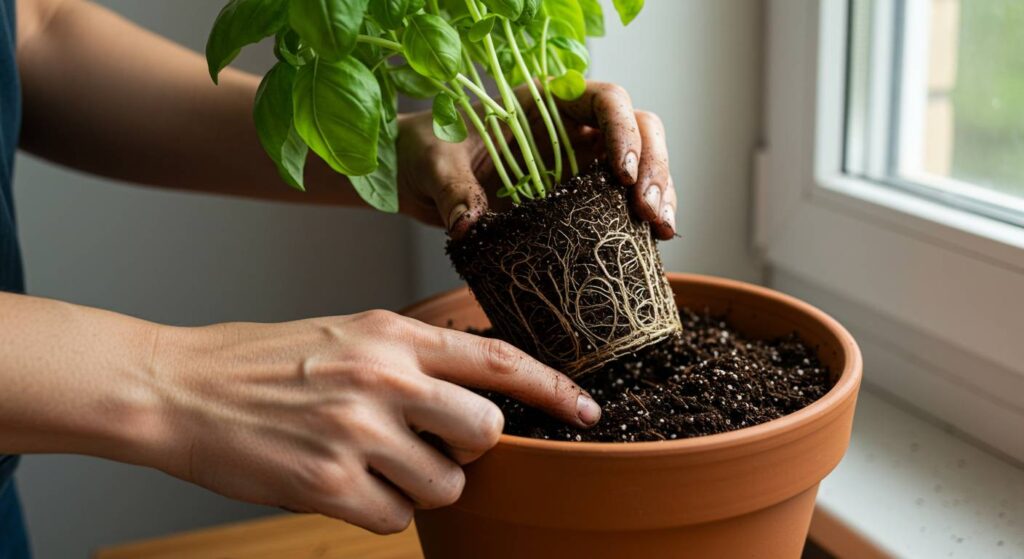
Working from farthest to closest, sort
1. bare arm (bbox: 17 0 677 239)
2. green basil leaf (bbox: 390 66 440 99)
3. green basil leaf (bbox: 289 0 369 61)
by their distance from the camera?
bare arm (bbox: 17 0 677 239) → green basil leaf (bbox: 390 66 440 99) → green basil leaf (bbox: 289 0 369 61)

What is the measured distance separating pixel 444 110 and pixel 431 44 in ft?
0.19

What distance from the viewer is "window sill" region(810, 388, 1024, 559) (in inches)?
29.0

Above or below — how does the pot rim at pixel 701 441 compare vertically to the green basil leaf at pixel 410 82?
below

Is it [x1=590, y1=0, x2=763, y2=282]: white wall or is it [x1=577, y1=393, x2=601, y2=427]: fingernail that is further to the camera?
[x1=590, y1=0, x2=763, y2=282]: white wall

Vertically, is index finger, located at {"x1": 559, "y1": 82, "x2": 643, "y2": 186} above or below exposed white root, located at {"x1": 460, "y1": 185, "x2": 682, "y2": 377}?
above

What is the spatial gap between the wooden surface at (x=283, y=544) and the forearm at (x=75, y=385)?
400 millimetres

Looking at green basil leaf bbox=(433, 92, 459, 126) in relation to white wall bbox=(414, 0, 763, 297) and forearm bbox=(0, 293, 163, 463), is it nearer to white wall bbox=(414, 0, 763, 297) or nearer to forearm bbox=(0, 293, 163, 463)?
forearm bbox=(0, 293, 163, 463)

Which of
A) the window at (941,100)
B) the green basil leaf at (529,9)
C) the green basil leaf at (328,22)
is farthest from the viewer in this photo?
the window at (941,100)

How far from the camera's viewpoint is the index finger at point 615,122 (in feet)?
2.33

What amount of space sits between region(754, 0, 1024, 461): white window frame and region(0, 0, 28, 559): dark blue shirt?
0.77m

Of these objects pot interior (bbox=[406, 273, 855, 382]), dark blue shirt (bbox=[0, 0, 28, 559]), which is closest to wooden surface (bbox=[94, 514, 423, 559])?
dark blue shirt (bbox=[0, 0, 28, 559])

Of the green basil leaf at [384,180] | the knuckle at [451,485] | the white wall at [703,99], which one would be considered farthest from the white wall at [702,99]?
the knuckle at [451,485]

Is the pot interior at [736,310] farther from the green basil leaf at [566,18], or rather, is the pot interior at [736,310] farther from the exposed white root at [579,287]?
the green basil leaf at [566,18]

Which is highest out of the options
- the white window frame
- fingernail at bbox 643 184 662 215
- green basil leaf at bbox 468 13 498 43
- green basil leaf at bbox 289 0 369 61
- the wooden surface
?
green basil leaf at bbox 289 0 369 61
